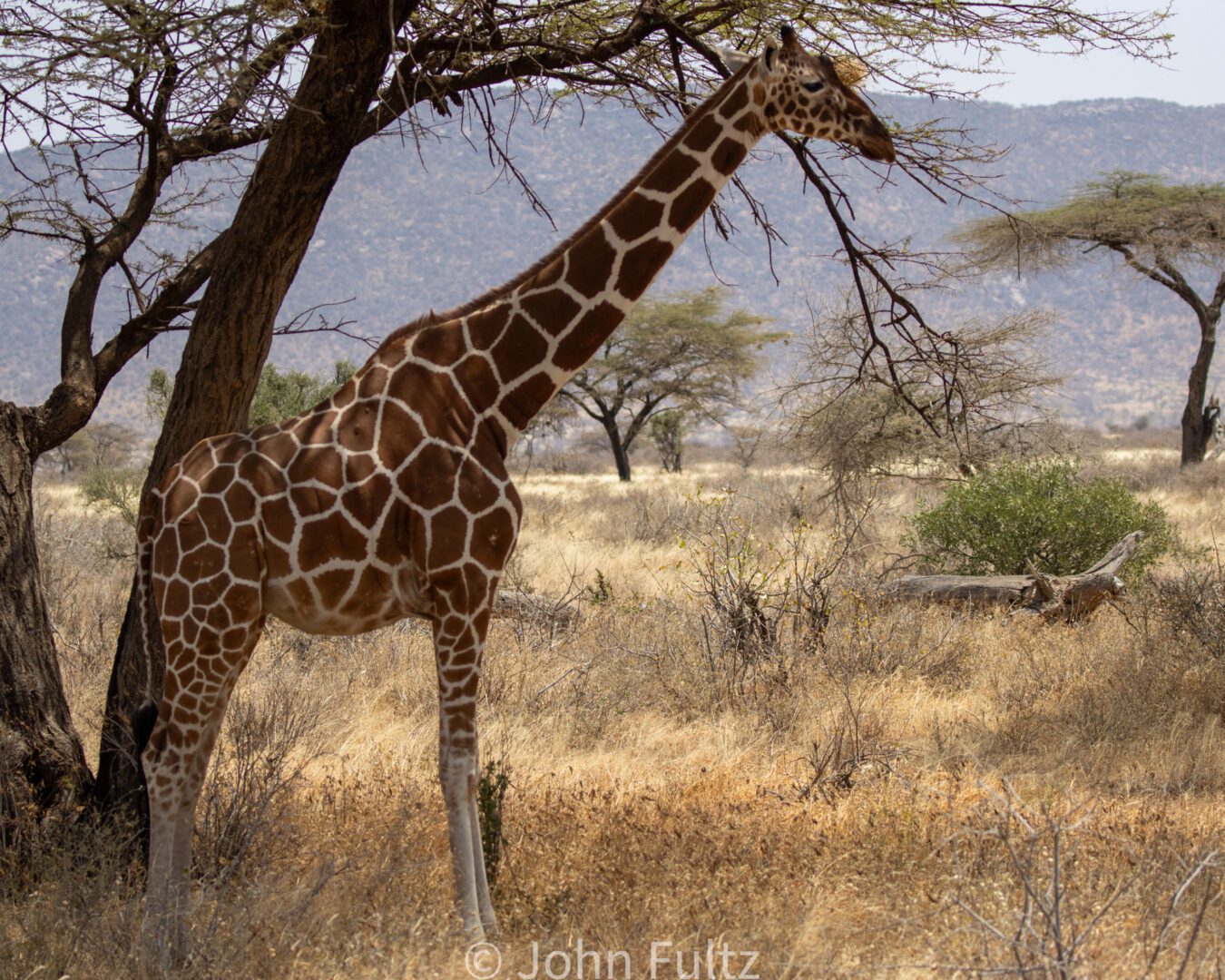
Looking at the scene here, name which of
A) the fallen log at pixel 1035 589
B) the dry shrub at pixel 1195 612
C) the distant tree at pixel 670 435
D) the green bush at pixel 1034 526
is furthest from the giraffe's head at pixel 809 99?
the distant tree at pixel 670 435

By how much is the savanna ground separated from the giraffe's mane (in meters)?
1.98

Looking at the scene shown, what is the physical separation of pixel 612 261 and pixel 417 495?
3.93ft

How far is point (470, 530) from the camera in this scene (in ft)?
13.7

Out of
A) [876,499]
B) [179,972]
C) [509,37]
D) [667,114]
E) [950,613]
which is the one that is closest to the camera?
[179,972]

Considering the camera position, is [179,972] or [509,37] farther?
[509,37]

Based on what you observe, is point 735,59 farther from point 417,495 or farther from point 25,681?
point 25,681

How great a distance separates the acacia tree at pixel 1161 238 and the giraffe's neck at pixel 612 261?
20638 mm

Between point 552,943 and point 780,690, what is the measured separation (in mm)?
3471

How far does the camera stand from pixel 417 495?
13.7ft

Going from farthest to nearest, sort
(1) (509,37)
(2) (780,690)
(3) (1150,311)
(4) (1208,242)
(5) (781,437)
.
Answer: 1. (3) (1150,311)
2. (4) (1208,242)
3. (5) (781,437)
4. (2) (780,690)
5. (1) (509,37)

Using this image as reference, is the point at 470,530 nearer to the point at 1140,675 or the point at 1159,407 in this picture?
the point at 1140,675

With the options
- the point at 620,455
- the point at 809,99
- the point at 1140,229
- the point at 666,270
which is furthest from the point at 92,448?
the point at 666,270

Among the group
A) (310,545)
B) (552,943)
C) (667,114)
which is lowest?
(552,943)

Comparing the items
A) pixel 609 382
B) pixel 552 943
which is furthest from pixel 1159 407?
pixel 552 943
